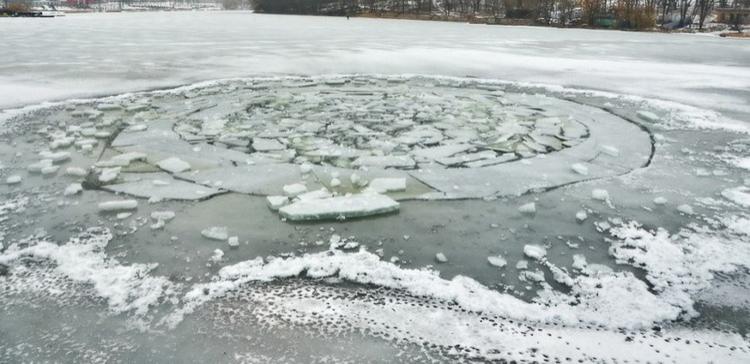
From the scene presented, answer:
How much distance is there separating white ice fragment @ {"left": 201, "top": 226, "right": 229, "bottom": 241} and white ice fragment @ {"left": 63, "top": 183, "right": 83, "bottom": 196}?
104 centimetres

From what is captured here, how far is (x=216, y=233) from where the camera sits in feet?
7.46

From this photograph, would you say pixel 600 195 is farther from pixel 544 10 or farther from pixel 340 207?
pixel 544 10

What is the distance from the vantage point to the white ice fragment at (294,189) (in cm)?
276

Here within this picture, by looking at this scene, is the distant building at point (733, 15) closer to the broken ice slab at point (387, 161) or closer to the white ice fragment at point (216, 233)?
the broken ice slab at point (387, 161)

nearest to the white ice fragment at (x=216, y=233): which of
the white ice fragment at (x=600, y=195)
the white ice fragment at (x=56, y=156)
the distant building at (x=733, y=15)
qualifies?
the white ice fragment at (x=56, y=156)

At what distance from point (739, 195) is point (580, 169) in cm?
88

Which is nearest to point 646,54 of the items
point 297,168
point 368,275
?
point 297,168

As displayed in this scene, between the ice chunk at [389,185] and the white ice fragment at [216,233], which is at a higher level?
the ice chunk at [389,185]

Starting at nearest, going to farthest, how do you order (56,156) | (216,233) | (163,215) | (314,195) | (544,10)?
(216,233) → (163,215) → (314,195) → (56,156) → (544,10)

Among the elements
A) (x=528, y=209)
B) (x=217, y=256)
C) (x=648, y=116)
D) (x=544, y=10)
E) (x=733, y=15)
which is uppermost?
(x=544, y=10)

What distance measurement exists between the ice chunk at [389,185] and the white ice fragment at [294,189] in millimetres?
404

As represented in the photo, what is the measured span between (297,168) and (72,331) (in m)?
1.78

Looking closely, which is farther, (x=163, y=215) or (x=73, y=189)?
(x=73, y=189)

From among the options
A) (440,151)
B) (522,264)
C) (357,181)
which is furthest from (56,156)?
(522,264)
